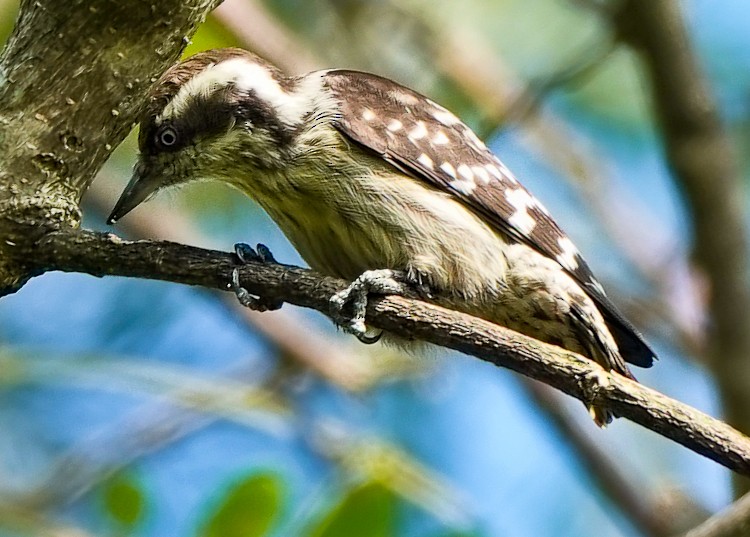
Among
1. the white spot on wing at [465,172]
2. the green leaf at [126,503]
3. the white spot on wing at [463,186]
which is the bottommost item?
the green leaf at [126,503]

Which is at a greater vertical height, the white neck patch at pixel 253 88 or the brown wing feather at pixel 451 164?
the brown wing feather at pixel 451 164

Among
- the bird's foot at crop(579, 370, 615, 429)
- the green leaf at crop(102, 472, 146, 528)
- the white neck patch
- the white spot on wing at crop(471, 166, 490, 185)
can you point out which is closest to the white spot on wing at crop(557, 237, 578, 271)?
the white spot on wing at crop(471, 166, 490, 185)

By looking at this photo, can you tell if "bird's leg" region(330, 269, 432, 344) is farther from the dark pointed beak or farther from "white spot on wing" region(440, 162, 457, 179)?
the dark pointed beak

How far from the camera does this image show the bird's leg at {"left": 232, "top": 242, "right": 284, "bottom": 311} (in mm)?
2021

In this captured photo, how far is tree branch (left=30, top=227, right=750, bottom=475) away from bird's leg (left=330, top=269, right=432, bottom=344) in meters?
0.15

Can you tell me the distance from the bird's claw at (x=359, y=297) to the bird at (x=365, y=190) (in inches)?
6.4

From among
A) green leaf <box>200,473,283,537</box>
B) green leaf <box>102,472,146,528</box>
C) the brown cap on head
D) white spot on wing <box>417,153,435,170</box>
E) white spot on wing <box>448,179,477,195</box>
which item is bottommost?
green leaf <box>102,472,146,528</box>

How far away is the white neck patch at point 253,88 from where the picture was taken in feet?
8.71

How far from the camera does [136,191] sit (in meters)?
2.71

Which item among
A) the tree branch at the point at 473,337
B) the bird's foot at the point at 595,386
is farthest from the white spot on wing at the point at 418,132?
the bird's foot at the point at 595,386

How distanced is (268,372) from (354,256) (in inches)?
73.3

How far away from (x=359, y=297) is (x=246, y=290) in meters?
0.30

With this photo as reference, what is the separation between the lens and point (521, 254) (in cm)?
281

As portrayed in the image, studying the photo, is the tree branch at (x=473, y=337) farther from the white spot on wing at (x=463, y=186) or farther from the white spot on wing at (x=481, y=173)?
the white spot on wing at (x=481, y=173)
